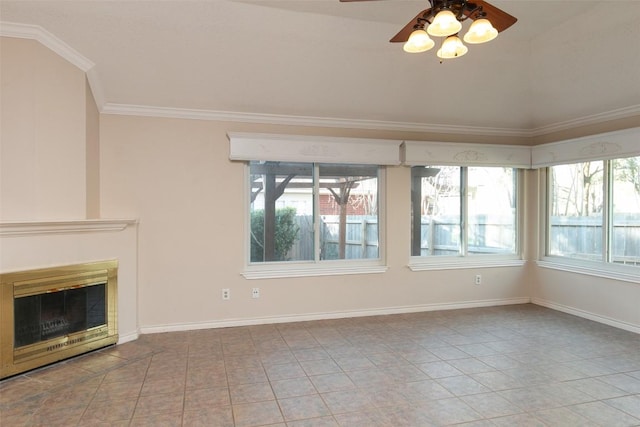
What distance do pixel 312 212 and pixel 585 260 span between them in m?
3.39

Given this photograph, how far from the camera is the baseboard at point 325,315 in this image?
4305 millimetres

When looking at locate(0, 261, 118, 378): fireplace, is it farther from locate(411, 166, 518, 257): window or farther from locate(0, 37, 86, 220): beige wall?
locate(411, 166, 518, 257): window

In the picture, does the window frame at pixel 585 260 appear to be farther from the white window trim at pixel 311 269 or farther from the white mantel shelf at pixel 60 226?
the white mantel shelf at pixel 60 226

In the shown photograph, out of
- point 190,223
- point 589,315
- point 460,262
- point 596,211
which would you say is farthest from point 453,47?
point 589,315

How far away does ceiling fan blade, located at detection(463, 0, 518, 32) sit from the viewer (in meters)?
2.07

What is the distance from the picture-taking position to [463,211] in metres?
5.39

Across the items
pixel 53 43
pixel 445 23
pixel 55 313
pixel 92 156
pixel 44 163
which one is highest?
pixel 53 43

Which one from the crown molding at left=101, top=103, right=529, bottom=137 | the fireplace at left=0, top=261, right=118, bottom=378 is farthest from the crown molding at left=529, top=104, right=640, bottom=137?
the fireplace at left=0, top=261, right=118, bottom=378

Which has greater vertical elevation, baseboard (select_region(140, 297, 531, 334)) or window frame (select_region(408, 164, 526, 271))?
window frame (select_region(408, 164, 526, 271))

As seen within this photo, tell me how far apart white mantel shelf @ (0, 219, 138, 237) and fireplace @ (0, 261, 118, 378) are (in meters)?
0.31

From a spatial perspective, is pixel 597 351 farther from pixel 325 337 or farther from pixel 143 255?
pixel 143 255

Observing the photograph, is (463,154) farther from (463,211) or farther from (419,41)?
(419,41)

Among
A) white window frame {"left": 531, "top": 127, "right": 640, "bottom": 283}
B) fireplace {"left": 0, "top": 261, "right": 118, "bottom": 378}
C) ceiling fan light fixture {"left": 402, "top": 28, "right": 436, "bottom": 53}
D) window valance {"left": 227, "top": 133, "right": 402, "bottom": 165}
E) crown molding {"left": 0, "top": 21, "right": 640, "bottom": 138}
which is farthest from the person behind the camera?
window valance {"left": 227, "top": 133, "right": 402, "bottom": 165}

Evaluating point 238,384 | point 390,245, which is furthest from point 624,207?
point 238,384
